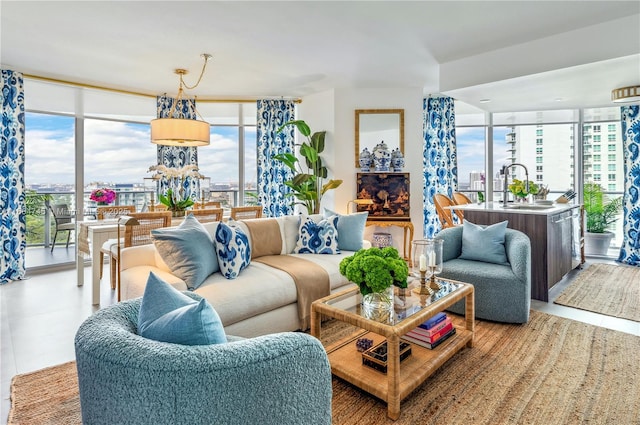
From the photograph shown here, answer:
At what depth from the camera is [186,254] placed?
2.50 metres

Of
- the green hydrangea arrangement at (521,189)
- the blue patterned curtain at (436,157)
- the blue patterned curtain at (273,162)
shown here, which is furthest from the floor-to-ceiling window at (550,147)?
the blue patterned curtain at (273,162)

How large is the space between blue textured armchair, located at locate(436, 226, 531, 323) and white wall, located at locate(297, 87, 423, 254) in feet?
7.76

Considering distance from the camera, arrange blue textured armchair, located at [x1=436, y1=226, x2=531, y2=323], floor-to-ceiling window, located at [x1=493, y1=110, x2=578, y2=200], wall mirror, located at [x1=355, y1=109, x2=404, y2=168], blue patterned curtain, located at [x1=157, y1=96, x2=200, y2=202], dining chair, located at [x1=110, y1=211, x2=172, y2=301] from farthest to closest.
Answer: floor-to-ceiling window, located at [x1=493, y1=110, x2=578, y2=200] < blue patterned curtain, located at [x1=157, y1=96, x2=200, y2=202] < wall mirror, located at [x1=355, y1=109, x2=404, y2=168] < dining chair, located at [x1=110, y1=211, x2=172, y2=301] < blue textured armchair, located at [x1=436, y1=226, x2=531, y2=323]

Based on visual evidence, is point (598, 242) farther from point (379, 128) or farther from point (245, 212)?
point (245, 212)

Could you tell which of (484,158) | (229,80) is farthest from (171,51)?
(484,158)

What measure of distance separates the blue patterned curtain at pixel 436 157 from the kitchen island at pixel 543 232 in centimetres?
192

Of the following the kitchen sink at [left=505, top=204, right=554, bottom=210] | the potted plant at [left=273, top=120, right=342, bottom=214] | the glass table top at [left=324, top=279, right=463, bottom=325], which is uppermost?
the potted plant at [left=273, top=120, right=342, bottom=214]

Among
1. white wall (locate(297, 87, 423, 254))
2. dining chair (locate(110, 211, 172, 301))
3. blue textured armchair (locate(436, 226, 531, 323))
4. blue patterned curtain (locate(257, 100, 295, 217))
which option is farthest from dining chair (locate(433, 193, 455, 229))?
dining chair (locate(110, 211, 172, 301))

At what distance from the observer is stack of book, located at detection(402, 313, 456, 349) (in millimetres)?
2299

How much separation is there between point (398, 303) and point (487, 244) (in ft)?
5.06

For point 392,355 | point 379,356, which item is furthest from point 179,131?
point 392,355

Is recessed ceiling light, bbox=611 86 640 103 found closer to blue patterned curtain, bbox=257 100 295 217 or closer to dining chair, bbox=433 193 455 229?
dining chair, bbox=433 193 455 229

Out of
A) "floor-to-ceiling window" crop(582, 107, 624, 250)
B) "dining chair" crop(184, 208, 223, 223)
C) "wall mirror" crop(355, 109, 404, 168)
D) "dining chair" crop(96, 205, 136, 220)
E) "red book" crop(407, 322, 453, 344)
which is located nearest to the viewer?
"red book" crop(407, 322, 453, 344)

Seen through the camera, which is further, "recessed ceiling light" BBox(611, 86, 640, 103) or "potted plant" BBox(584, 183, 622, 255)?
"potted plant" BBox(584, 183, 622, 255)
